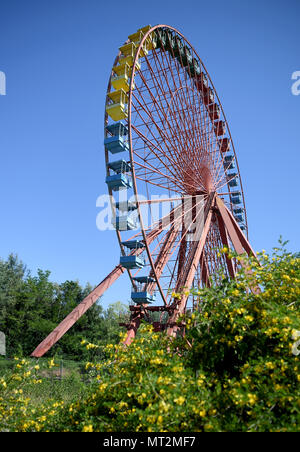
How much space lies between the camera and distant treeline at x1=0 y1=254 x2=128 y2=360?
28.3 m

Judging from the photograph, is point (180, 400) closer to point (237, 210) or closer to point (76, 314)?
point (76, 314)

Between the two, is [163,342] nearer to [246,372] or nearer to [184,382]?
[184,382]

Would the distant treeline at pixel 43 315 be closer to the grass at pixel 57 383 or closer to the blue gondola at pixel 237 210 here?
the grass at pixel 57 383

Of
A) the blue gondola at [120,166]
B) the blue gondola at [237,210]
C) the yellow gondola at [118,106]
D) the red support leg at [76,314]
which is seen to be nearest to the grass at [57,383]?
the red support leg at [76,314]

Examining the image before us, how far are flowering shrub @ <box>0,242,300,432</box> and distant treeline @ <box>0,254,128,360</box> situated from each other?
80.2ft

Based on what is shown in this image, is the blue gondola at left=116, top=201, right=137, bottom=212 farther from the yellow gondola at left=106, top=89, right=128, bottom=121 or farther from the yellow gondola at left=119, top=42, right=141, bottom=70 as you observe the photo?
the yellow gondola at left=119, top=42, right=141, bottom=70

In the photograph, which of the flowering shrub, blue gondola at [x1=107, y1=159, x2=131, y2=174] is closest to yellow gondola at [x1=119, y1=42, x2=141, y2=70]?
blue gondola at [x1=107, y1=159, x2=131, y2=174]

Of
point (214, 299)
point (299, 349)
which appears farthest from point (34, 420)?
point (299, 349)

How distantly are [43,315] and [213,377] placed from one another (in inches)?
1265

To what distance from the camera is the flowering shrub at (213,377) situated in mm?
2867

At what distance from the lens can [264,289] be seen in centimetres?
428

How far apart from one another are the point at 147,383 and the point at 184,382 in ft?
1.23

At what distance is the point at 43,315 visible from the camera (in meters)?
32.4

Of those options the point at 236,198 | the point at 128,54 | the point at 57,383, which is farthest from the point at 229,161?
the point at 57,383
